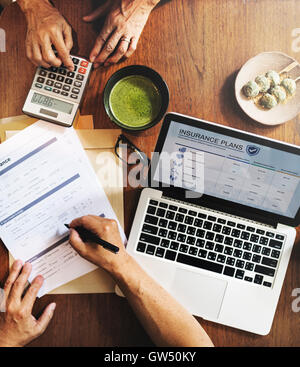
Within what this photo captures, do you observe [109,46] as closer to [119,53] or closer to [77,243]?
[119,53]

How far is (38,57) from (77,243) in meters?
0.44

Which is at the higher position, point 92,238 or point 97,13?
point 97,13

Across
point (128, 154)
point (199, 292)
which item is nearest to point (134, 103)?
point (128, 154)

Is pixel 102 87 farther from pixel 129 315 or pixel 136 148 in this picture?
pixel 129 315

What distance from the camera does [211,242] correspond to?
2.59 feet

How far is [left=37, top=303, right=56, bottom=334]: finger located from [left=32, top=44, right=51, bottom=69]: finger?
0.57m

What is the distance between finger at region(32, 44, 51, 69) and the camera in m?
0.77

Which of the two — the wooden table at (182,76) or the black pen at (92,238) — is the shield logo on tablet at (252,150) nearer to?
the wooden table at (182,76)

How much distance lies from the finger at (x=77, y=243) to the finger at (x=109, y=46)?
0.42m

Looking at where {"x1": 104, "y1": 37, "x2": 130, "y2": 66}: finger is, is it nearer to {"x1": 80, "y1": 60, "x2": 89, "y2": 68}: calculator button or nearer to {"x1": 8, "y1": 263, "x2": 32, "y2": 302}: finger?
{"x1": 80, "y1": 60, "x2": 89, "y2": 68}: calculator button

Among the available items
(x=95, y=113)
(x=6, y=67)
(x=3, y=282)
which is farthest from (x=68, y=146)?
(x=3, y=282)

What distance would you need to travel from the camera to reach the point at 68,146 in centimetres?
82

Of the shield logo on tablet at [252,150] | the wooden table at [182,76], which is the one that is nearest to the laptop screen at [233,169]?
the shield logo on tablet at [252,150]

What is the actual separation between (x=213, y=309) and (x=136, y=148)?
43cm
